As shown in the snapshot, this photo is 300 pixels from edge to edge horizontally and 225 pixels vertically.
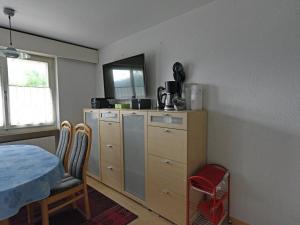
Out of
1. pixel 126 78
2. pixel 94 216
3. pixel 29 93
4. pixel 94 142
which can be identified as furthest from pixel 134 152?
pixel 29 93

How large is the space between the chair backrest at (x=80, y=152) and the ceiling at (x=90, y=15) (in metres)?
1.37

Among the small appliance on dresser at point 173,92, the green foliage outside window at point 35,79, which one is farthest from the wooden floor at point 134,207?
the green foliage outside window at point 35,79

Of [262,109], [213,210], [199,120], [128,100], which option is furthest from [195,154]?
[128,100]

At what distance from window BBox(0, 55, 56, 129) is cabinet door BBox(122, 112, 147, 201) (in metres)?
1.69

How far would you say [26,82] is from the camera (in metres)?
2.87

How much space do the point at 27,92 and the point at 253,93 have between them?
3.27m

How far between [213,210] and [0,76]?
333cm

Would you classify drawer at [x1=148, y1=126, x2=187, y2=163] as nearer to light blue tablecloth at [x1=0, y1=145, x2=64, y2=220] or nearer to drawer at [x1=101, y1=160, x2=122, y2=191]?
drawer at [x1=101, y1=160, x2=122, y2=191]

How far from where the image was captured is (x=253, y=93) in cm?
168

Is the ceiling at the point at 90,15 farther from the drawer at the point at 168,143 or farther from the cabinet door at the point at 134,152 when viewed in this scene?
the drawer at the point at 168,143

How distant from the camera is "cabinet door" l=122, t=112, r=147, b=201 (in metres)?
2.17

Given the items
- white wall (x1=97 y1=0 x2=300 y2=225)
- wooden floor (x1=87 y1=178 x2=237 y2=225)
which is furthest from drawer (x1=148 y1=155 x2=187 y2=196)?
white wall (x1=97 y1=0 x2=300 y2=225)

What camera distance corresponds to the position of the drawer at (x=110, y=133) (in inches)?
96.7

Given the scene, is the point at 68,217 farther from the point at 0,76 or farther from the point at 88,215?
the point at 0,76
